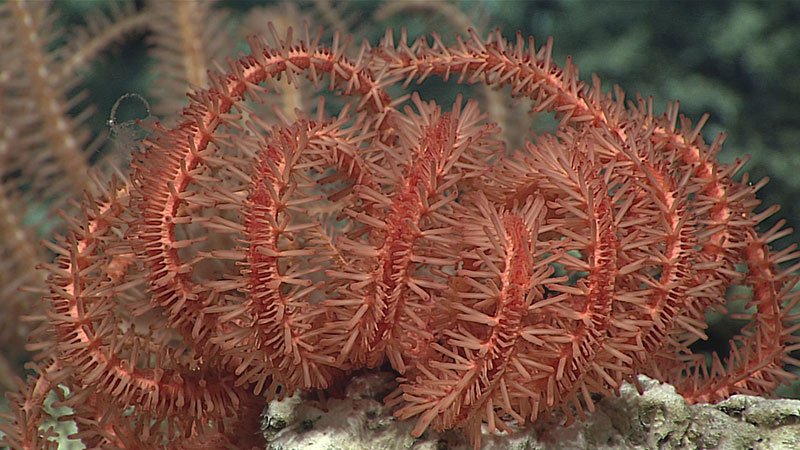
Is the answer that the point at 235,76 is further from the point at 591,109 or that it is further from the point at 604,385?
the point at 604,385

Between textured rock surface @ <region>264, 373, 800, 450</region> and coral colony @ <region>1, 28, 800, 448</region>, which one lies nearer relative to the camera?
coral colony @ <region>1, 28, 800, 448</region>

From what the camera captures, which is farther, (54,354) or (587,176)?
(54,354)

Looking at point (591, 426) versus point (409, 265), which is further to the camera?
point (591, 426)

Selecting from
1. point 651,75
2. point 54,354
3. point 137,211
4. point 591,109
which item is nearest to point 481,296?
point 591,109

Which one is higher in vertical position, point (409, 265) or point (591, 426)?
point (409, 265)

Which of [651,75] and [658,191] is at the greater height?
[651,75]
